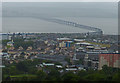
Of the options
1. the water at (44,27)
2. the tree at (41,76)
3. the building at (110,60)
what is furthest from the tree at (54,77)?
the water at (44,27)

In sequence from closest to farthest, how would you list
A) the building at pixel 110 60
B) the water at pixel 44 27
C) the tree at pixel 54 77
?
the tree at pixel 54 77
the building at pixel 110 60
the water at pixel 44 27

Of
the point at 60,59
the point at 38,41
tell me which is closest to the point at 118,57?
the point at 60,59

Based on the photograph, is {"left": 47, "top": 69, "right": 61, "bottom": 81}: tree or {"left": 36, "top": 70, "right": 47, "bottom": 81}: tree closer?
{"left": 47, "top": 69, "right": 61, "bottom": 81}: tree

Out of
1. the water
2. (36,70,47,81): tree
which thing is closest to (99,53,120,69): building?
(36,70,47,81): tree

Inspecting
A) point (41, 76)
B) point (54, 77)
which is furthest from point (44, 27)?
point (54, 77)

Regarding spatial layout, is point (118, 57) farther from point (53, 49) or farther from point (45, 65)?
point (53, 49)

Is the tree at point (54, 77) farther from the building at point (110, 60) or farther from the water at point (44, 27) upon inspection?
the water at point (44, 27)

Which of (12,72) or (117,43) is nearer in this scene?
(12,72)

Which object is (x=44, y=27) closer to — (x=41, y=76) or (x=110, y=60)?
(x=110, y=60)

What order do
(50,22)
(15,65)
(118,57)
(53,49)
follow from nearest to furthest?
(15,65)
(118,57)
(53,49)
(50,22)

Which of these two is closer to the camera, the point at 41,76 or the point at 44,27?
the point at 41,76

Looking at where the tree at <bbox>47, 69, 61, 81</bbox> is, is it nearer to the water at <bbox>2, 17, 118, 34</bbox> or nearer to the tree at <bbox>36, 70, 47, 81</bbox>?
the tree at <bbox>36, 70, 47, 81</bbox>
